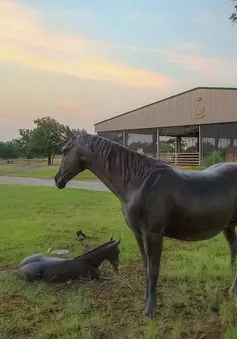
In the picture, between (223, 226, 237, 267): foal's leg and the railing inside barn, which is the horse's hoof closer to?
(223, 226, 237, 267): foal's leg

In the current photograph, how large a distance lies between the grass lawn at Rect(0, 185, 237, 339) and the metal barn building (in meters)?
22.2

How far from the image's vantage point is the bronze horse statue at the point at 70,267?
4469mm

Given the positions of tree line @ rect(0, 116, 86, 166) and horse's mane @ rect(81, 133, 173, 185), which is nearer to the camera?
horse's mane @ rect(81, 133, 173, 185)

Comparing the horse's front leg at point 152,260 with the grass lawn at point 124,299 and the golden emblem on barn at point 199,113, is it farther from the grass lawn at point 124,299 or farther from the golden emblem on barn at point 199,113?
the golden emblem on barn at point 199,113

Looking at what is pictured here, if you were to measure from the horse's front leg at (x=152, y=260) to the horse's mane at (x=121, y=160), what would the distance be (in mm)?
544

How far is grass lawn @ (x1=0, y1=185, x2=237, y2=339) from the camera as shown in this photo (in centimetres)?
319

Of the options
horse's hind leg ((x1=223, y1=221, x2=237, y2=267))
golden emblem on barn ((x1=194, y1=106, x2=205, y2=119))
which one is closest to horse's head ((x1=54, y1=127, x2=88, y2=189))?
horse's hind leg ((x1=223, y1=221, x2=237, y2=267))

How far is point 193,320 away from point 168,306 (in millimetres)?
346

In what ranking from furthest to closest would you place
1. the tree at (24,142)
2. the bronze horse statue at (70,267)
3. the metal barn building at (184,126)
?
1. the tree at (24,142)
2. the metal barn building at (184,126)
3. the bronze horse statue at (70,267)

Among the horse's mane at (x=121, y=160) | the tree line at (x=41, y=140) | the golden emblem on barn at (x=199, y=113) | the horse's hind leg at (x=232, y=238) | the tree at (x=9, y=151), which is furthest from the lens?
the tree at (x=9, y=151)

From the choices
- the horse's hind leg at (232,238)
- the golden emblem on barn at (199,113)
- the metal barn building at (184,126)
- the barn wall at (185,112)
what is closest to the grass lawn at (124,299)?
A: the horse's hind leg at (232,238)

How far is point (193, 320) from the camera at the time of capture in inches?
133

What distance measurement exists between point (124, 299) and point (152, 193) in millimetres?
1292

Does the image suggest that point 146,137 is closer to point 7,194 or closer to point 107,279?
point 7,194
